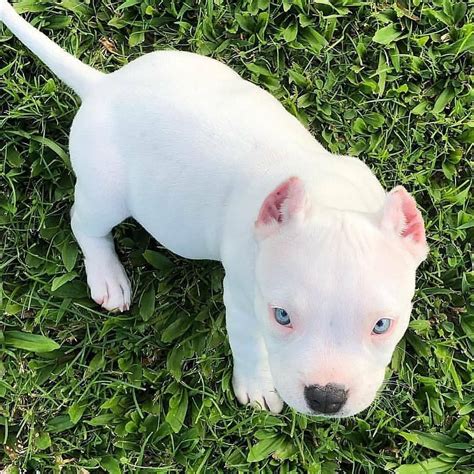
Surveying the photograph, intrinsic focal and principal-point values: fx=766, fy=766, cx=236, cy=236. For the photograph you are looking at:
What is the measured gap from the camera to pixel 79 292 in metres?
4.50

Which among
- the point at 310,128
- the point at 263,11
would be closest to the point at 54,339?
the point at 310,128

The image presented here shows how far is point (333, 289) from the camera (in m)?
2.71

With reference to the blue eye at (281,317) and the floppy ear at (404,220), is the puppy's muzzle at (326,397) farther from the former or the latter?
the floppy ear at (404,220)

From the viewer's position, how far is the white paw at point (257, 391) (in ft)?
13.8

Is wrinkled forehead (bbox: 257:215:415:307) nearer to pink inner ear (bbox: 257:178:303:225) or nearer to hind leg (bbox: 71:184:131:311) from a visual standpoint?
pink inner ear (bbox: 257:178:303:225)

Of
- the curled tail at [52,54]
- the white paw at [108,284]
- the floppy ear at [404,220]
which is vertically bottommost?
the white paw at [108,284]

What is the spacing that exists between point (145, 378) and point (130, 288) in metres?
0.53

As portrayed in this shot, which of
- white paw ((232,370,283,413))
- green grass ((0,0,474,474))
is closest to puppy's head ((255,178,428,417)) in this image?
white paw ((232,370,283,413))

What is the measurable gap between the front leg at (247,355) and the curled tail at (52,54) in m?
1.30

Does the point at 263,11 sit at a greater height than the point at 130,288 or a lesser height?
greater

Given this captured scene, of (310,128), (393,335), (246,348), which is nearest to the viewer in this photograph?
(393,335)

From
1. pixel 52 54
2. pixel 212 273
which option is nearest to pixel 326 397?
pixel 212 273

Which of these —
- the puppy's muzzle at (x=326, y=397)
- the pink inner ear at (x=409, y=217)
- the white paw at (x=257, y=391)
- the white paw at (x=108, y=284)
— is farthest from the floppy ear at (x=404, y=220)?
the white paw at (x=108, y=284)

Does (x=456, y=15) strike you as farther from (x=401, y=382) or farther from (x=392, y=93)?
(x=401, y=382)
